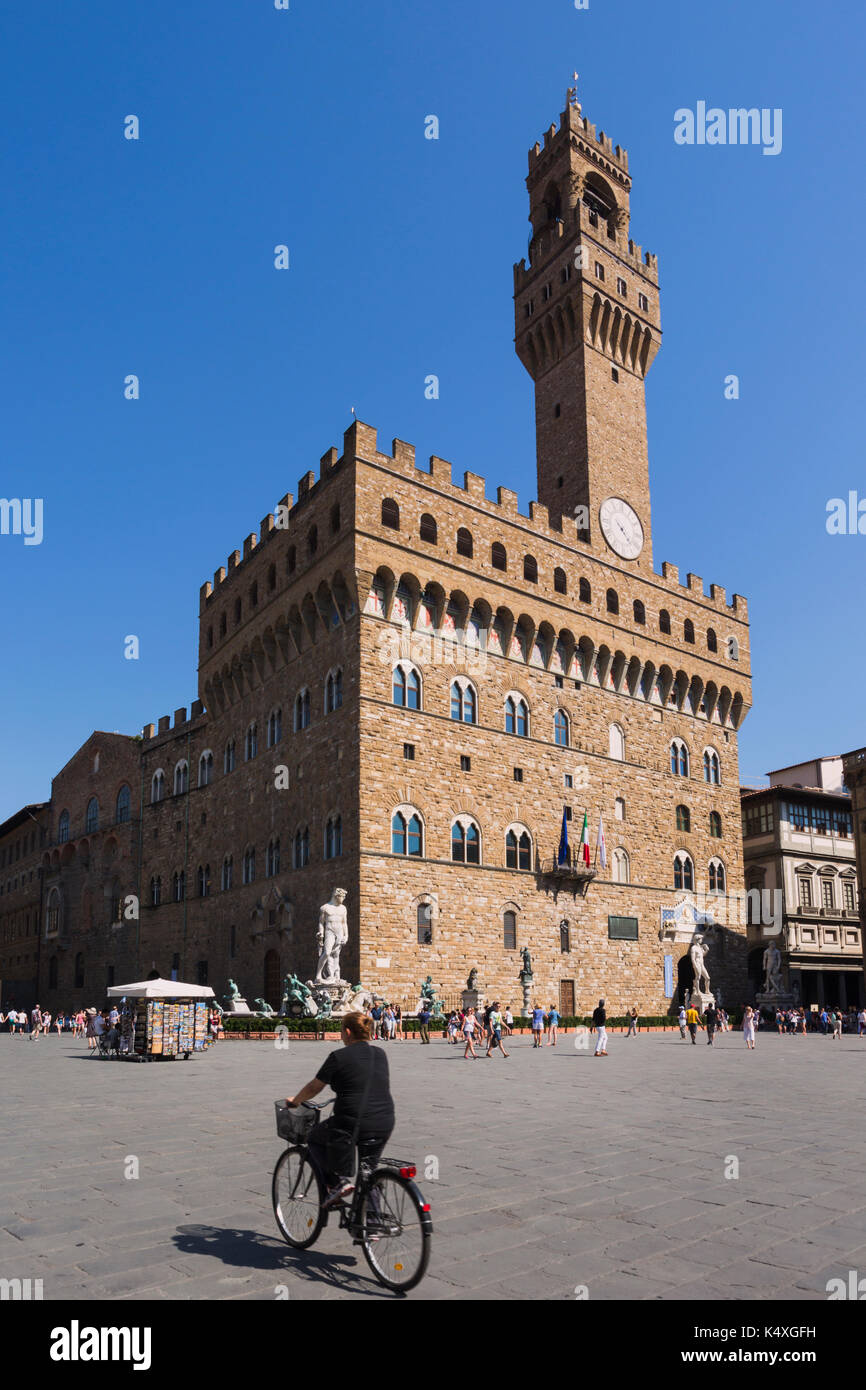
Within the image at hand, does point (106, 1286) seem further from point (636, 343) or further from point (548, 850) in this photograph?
point (636, 343)

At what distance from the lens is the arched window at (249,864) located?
37969 millimetres

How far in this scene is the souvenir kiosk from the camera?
22484mm

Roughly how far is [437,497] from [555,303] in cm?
1417

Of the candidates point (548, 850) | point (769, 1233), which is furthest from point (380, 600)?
point (769, 1233)

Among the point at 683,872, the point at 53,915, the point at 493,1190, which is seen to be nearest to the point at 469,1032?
the point at 493,1190

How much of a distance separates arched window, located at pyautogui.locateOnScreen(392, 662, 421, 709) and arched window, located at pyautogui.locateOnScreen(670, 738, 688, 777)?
14304 mm

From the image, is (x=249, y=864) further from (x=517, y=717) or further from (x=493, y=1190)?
(x=493, y=1190)

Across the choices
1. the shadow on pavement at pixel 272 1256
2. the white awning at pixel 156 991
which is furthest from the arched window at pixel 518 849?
the shadow on pavement at pixel 272 1256

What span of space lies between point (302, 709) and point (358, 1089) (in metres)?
29.8

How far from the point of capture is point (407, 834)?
31.4 metres
